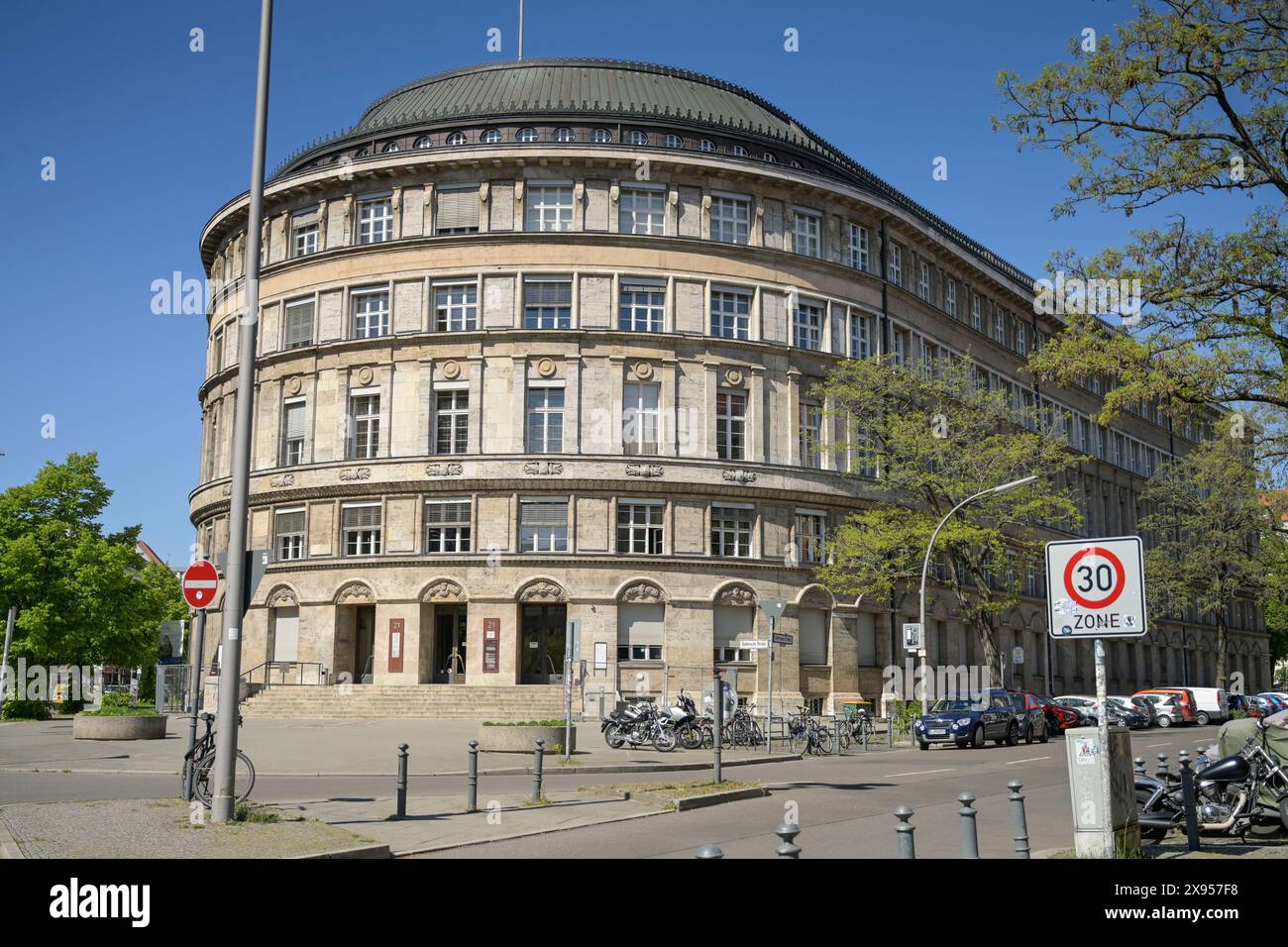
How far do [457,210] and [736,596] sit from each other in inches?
743

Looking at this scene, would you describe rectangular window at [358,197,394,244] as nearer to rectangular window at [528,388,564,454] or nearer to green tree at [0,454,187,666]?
rectangular window at [528,388,564,454]

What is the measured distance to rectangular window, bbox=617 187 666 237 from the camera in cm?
Answer: 4800

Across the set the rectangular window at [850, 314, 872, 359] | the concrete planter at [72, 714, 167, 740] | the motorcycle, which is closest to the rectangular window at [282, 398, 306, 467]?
the concrete planter at [72, 714, 167, 740]

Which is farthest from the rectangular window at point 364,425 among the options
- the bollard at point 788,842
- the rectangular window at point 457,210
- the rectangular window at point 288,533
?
the bollard at point 788,842

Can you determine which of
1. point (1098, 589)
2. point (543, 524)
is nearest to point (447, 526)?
point (543, 524)

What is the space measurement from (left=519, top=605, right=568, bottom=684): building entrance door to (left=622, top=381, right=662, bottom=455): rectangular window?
22.3ft

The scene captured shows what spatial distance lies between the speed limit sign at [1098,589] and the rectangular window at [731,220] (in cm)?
3847

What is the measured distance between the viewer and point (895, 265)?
55.4m

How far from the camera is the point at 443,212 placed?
158 feet

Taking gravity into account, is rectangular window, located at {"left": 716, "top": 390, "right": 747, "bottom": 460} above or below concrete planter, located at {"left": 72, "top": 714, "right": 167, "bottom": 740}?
above

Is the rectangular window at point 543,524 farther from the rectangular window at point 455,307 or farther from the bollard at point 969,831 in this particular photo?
the bollard at point 969,831
